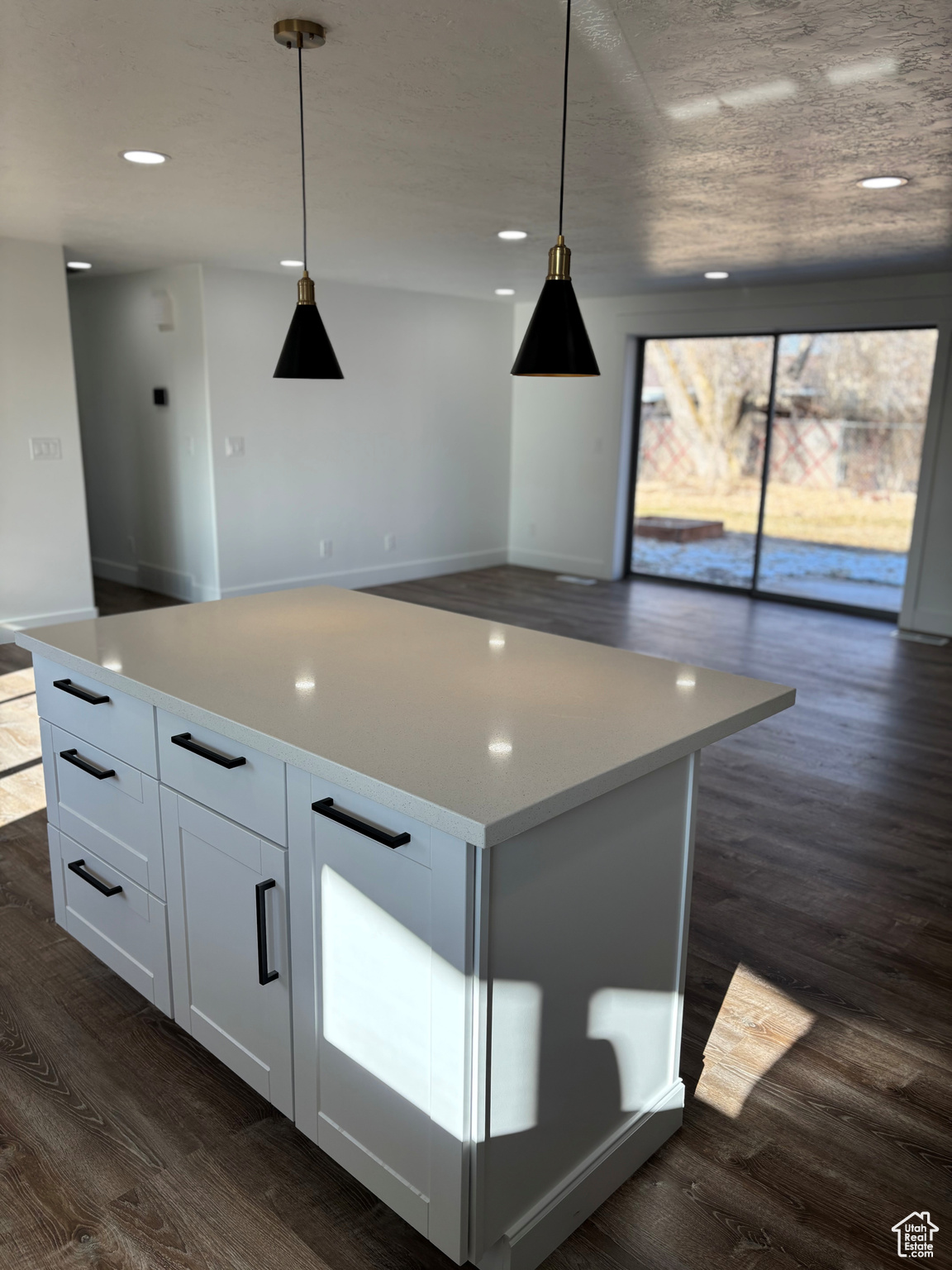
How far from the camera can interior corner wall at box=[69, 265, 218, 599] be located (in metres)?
6.24

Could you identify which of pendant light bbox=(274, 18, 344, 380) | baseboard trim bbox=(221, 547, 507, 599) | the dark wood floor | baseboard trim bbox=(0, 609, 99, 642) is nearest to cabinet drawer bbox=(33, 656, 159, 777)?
the dark wood floor

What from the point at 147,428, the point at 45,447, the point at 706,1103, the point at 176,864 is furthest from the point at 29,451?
the point at 706,1103

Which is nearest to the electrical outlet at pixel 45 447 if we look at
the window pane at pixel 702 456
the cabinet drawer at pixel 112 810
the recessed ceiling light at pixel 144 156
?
the recessed ceiling light at pixel 144 156

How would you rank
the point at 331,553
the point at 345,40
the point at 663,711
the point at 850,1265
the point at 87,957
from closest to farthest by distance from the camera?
1. the point at 850,1265
2. the point at 663,711
3. the point at 345,40
4. the point at 87,957
5. the point at 331,553

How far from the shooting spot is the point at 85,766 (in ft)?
6.95

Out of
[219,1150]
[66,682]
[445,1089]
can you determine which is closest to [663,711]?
[445,1089]

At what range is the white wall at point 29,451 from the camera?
521 centimetres

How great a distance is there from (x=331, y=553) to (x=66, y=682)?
508 centimetres

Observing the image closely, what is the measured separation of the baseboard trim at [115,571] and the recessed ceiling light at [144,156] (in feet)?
14.1

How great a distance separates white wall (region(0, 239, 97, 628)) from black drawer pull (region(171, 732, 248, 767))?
4.30 m

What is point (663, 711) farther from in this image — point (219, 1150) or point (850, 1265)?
point (219, 1150)

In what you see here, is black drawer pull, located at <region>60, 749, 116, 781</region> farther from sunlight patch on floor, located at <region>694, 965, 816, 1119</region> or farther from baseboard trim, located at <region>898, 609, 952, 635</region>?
baseboard trim, located at <region>898, 609, 952, 635</region>

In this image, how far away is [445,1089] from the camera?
4.57 feet

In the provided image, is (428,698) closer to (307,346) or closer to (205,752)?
(205,752)
